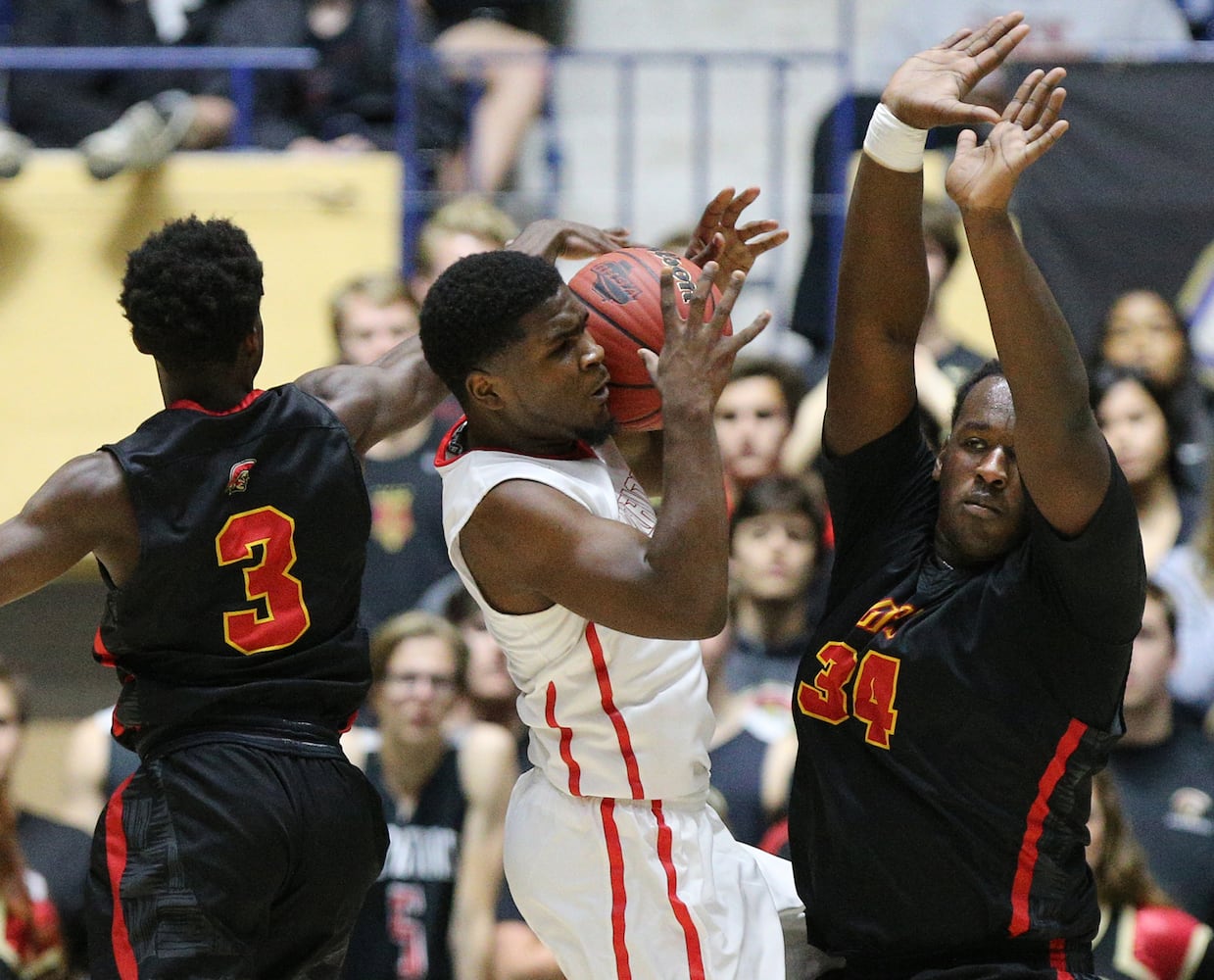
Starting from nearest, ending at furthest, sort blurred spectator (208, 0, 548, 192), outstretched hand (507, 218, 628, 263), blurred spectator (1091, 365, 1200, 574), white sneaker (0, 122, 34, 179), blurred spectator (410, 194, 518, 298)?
outstretched hand (507, 218, 628, 263) < blurred spectator (1091, 365, 1200, 574) < blurred spectator (410, 194, 518, 298) < white sneaker (0, 122, 34, 179) < blurred spectator (208, 0, 548, 192)

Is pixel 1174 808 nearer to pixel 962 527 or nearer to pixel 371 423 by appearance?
pixel 962 527

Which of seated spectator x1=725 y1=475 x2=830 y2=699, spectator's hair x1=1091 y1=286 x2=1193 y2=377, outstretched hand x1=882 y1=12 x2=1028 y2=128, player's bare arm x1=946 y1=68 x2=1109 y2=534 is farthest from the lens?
spectator's hair x1=1091 y1=286 x2=1193 y2=377

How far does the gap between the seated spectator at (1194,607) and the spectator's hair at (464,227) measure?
104 inches

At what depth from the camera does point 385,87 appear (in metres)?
7.66

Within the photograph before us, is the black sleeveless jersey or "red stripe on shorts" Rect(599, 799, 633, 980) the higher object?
the black sleeveless jersey

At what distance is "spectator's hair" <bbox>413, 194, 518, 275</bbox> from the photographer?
21.5ft

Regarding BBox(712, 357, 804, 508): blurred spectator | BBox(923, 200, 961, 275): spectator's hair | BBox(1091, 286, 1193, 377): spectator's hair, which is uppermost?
BBox(923, 200, 961, 275): spectator's hair

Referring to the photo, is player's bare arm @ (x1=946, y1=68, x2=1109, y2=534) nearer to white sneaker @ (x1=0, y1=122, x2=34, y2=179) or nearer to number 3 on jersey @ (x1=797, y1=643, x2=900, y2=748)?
number 3 on jersey @ (x1=797, y1=643, x2=900, y2=748)

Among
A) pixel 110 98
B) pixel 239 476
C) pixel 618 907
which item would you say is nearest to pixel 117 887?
pixel 239 476

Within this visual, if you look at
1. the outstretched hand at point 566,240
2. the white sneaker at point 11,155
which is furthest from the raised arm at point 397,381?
the white sneaker at point 11,155

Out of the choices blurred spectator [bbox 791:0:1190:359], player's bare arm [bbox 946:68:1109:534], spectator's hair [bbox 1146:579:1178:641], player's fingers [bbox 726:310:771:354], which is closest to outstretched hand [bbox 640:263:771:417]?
player's fingers [bbox 726:310:771:354]

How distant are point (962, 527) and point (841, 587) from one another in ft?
0.99

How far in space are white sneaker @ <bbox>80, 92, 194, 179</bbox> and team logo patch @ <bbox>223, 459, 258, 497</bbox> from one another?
3.93 metres

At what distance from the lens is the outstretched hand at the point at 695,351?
3.17m
